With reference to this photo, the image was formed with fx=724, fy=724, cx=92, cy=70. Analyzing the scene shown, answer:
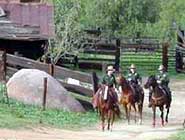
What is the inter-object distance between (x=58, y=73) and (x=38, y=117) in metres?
5.53

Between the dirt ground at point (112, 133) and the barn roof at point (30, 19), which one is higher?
the barn roof at point (30, 19)

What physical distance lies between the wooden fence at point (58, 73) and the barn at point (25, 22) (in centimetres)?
565

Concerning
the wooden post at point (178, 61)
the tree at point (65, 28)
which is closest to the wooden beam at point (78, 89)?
the tree at point (65, 28)

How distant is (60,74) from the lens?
29172 mm

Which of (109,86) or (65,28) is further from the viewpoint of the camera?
(65,28)

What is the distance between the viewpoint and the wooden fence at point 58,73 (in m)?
28.1

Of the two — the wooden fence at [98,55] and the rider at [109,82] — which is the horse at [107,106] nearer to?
the rider at [109,82]

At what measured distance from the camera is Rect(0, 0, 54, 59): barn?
117 ft

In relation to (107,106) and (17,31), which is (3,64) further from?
(17,31)

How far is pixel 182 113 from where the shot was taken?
100.0 feet

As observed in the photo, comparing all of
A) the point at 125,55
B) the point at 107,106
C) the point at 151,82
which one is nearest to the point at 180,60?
the point at 125,55

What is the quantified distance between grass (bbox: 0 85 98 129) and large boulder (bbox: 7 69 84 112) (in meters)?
0.42

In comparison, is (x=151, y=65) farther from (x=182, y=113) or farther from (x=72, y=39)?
(x=182, y=113)

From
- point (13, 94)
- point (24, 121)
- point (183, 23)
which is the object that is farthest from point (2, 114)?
point (183, 23)
